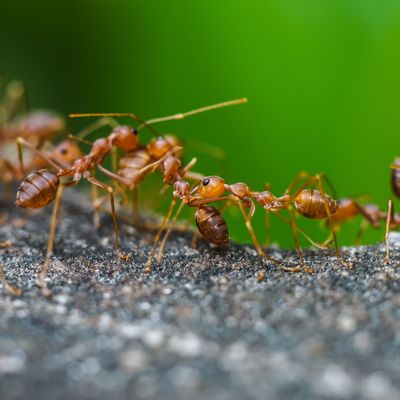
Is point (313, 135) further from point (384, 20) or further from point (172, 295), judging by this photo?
point (172, 295)

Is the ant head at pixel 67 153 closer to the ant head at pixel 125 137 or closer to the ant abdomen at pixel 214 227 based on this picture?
the ant head at pixel 125 137

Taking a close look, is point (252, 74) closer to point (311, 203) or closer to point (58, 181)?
point (311, 203)

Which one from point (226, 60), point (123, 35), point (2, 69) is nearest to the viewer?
point (226, 60)

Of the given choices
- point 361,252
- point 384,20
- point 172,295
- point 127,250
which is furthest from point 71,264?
point 384,20

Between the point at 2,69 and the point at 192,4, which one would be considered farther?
the point at 2,69

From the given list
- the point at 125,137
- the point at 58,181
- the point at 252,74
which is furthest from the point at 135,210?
the point at 252,74
